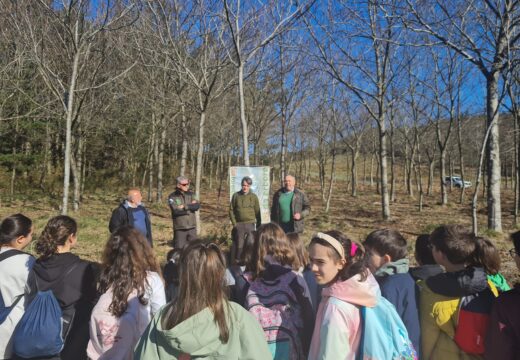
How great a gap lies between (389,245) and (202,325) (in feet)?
4.75

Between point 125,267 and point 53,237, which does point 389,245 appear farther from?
point 53,237

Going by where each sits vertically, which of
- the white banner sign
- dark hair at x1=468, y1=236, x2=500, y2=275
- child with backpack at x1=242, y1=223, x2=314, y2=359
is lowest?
child with backpack at x1=242, y1=223, x2=314, y2=359

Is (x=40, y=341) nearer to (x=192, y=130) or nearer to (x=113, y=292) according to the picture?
(x=113, y=292)

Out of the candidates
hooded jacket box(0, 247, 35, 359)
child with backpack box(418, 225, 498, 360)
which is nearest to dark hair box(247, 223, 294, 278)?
child with backpack box(418, 225, 498, 360)

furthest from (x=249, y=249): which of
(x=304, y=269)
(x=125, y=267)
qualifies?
(x=125, y=267)

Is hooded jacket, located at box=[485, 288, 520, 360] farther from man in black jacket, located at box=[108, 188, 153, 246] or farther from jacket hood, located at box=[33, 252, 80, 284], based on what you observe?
man in black jacket, located at box=[108, 188, 153, 246]

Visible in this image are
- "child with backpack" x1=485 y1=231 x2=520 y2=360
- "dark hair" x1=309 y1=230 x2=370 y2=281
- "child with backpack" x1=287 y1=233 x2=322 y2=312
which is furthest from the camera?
"child with backpack" x1=287 y1=233 x2=322 y2=312

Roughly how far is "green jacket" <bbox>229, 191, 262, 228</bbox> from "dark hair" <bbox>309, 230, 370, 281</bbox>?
165 inches

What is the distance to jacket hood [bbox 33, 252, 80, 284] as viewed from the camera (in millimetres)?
2457

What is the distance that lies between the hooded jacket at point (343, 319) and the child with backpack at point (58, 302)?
1596 mm

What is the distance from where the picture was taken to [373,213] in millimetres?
15102

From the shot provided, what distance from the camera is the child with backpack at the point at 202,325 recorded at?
178cm

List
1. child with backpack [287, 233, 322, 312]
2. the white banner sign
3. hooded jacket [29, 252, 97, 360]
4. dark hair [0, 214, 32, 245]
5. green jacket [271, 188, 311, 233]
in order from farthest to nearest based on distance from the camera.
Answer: the white banner sign, green jacket [271, 188, 311, 233], child with backpack [287, 233, 322, 312], dark hair [0, 214, 32, 245], hooded jacket [29, 252, 97, 360]

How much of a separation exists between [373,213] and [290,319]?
44.2 feet
